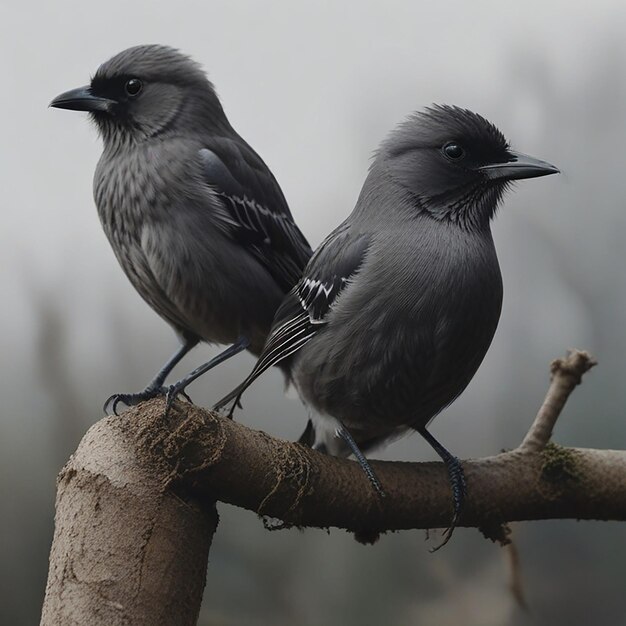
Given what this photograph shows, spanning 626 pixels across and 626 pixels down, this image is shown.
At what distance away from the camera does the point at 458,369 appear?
1.97m

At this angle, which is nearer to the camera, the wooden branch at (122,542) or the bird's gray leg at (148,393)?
the wooden branch at (122,542)

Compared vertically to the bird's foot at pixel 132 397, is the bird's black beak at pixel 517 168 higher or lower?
higher

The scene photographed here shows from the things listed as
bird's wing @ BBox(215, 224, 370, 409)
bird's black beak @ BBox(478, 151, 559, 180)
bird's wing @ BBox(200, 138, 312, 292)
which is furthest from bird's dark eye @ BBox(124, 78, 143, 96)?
bird's black beak @ BBox(478, 151, 559, 180)

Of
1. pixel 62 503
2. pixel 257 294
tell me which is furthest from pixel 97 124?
pixel 62 503

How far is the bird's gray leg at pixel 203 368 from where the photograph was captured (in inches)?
66.4

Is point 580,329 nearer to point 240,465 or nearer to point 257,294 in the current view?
point 257,294

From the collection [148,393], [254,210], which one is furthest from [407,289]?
[148,393]

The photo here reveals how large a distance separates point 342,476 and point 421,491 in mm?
204

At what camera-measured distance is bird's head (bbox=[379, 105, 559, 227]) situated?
193 cm

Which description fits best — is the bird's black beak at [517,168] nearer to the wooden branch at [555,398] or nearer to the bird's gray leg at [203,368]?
the wooden branch at [555,398]

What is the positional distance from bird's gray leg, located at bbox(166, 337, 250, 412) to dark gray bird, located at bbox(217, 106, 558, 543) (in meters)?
0.08

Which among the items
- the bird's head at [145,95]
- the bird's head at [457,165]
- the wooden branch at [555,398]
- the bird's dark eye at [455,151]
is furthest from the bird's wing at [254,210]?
the wooden branch at [555,398]

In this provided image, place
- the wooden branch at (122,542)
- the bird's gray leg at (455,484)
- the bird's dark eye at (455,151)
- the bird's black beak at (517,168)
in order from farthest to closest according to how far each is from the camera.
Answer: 1. the bird's gray leg at (455,484)
2. the bird's dark eye at (455,151)
3. the bird's black beak at (517,168)
4. the wooden branch at (122,542)

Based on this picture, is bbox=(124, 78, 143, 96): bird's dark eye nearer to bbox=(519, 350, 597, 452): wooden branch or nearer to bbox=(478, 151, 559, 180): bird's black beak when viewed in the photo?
bbox=(478, 151, 559, 180): bird's black beak
